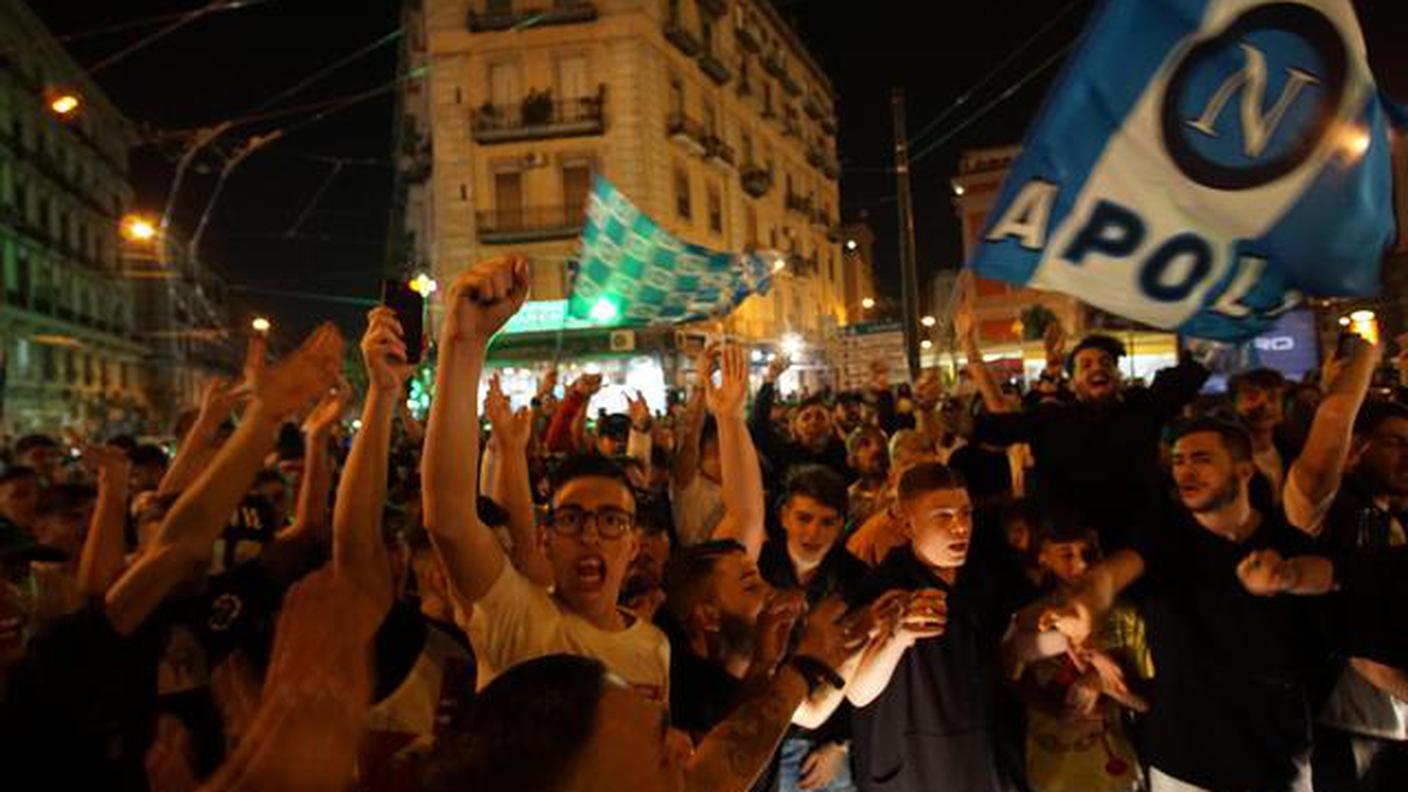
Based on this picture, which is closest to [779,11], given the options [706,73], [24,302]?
[706,73]

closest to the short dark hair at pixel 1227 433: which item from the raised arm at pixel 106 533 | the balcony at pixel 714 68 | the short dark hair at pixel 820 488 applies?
the short dark hair at pixel 820 488

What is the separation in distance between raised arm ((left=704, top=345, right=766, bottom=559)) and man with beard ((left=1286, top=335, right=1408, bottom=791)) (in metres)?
1.86

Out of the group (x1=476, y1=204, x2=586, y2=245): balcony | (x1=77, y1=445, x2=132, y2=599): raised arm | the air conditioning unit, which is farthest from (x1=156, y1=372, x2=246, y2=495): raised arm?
(x1=476, y1=204, x2=586, y2=245): balcony

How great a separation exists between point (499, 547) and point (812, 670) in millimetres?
846

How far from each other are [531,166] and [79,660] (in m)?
29.0

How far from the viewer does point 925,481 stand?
144 inches

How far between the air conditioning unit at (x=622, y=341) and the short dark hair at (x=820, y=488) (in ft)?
85.0

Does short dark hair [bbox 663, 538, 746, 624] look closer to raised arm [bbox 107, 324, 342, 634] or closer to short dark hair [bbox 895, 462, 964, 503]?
short dark hair [bbox 895, 462, 964, 503]

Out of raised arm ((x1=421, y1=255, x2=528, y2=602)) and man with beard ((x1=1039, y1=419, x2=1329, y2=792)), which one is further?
man with beard ((x1=1039, y1=419, x2=1329, y2=792))

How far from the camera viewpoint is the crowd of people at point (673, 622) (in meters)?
2.07

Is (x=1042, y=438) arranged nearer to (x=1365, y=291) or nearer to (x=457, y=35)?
(x=1365, y=291)

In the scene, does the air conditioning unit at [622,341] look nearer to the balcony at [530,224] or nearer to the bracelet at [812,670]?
the balcony at [530,224]

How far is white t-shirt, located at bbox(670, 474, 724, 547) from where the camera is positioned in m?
5.32

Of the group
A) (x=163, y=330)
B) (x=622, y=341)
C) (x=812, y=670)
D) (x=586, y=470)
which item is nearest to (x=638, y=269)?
(x=586, y=470)
